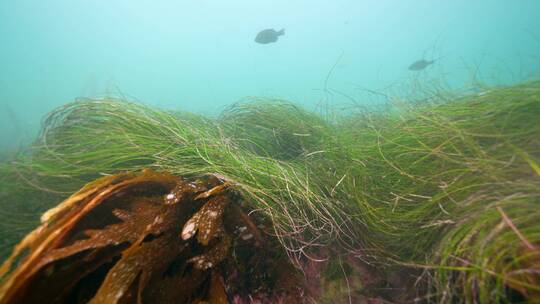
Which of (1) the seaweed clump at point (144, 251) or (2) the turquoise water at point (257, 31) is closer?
(1) the seaweed clump at point (144, 251)

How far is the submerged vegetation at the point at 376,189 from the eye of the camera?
1.11 metres

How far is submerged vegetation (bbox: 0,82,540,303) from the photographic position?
43.7 inches

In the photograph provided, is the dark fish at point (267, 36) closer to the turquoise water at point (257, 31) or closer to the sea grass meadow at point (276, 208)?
the sea grass meadow at point (276, 208)

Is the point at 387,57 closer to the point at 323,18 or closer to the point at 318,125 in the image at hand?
the point at 323,18

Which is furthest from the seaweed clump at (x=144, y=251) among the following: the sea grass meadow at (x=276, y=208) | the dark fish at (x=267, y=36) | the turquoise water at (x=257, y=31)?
the turquoise water at (x=257, y=31)

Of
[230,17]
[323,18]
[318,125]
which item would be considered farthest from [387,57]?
[318,125]

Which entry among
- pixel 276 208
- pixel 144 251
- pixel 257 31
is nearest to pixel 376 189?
pixel 276 208

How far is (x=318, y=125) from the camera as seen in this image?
3334 millimetres

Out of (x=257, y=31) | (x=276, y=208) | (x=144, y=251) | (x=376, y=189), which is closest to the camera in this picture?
(x=144, y=251)

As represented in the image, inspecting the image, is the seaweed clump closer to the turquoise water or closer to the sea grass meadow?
the sea grass meadow

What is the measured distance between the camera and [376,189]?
184 cm

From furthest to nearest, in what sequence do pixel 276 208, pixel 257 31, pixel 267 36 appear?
pixel 257 31 → pixel 267 36 → pixel 276 208

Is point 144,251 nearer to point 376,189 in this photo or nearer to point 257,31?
point 376,189

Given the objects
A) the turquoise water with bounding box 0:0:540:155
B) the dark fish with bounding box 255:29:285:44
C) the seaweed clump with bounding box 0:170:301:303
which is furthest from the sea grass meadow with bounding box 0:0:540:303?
the turquoise water with bounding box 0:0:540:155
